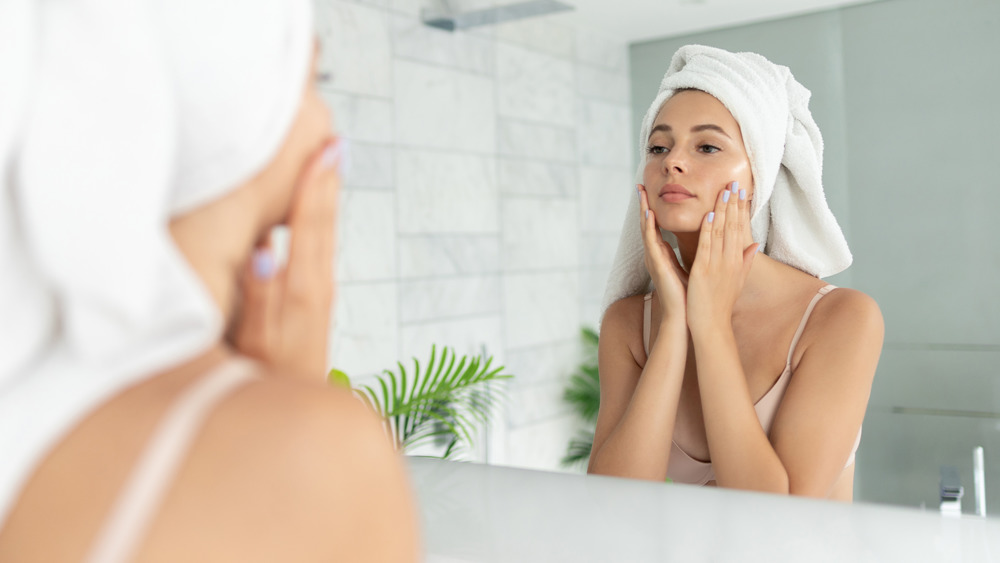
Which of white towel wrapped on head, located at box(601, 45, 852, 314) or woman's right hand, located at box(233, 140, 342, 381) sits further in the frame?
white towel wrapped on head, located at box(601, 45, 852, 314)

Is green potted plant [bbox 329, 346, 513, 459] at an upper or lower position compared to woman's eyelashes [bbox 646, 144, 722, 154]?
lower

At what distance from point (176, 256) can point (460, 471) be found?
0.58m

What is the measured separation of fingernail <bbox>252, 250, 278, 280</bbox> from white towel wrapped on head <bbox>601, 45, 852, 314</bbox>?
28.5 inches

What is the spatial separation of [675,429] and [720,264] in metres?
0.21

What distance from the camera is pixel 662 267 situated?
91 centimetres

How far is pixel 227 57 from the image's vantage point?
229mm

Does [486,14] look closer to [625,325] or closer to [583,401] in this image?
[583,401]

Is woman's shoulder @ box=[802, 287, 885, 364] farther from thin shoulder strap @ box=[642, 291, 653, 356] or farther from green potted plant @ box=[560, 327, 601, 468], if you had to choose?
green potted plant @ box=[560, 327, 601, 468]

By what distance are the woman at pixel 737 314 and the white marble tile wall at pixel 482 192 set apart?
3.44 feet

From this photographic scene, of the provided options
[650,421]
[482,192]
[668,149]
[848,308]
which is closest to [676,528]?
→ [650,421]

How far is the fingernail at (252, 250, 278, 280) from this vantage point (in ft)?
0.89

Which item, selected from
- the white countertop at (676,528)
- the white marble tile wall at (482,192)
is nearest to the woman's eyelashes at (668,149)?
the white countertop at (676,528)

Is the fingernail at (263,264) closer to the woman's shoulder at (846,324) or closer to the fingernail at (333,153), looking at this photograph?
the fingernail at (333,153)

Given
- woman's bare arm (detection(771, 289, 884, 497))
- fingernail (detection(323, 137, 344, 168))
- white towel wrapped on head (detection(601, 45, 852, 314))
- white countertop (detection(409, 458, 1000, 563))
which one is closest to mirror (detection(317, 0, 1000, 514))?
white towel wrapped on head (detection(601, 45, 852, 314))
